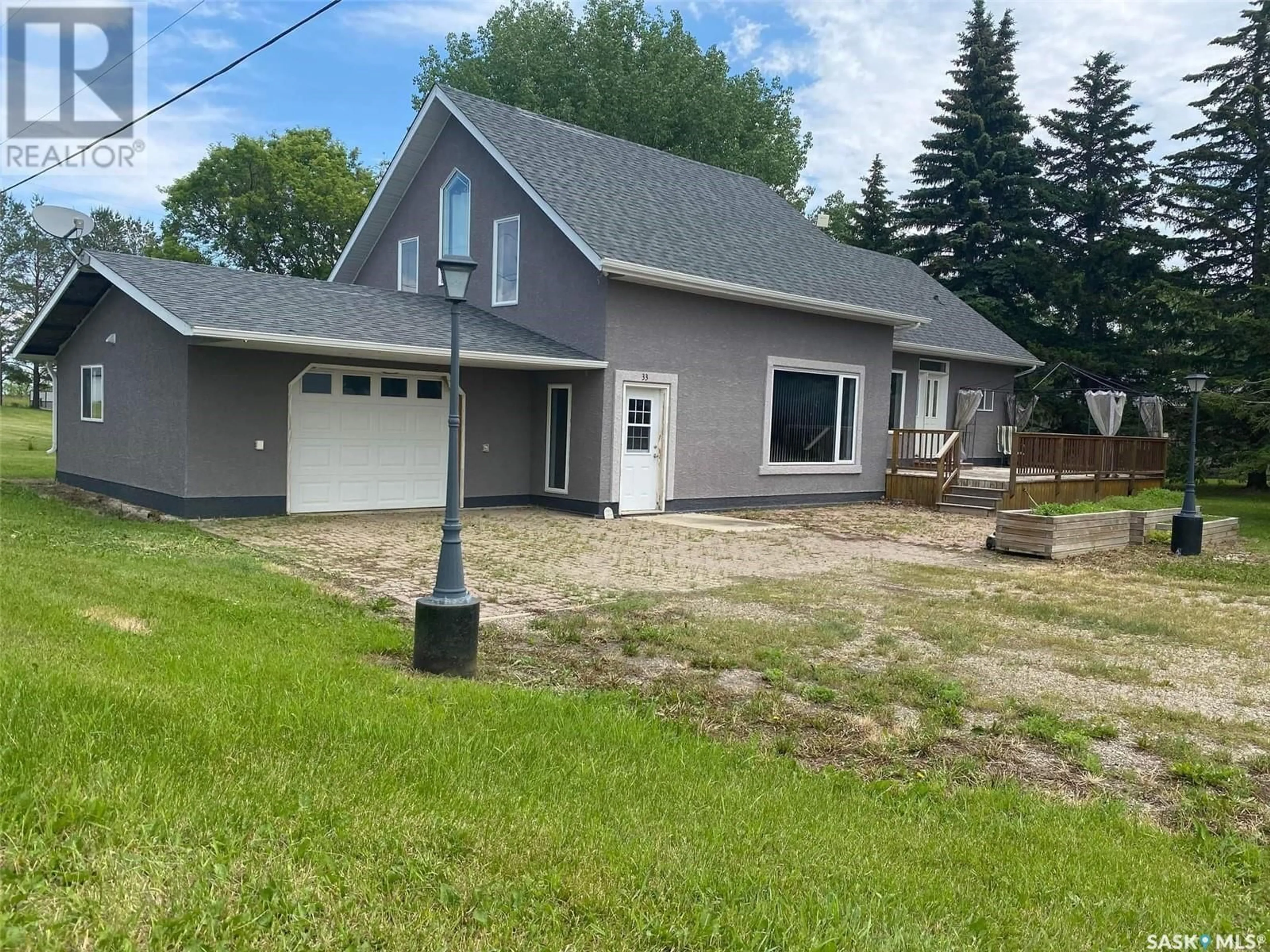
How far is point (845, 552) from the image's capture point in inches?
470

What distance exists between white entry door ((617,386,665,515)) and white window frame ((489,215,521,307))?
2.92 meters

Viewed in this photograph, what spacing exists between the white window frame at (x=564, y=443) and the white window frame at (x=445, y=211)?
3.40 metres

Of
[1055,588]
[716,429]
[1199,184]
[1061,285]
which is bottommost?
[1055,588]

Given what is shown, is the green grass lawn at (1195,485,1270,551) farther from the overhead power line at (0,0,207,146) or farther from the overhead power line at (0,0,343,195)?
the overhead power line at (0,0,207,146)

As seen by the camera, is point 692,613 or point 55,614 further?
point 692,613

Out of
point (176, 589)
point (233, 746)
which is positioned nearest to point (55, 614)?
point (176, 589)

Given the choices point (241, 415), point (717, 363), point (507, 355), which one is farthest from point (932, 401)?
point (241, 415)

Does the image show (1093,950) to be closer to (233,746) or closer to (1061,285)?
(233,746)

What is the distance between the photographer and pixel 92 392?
51.2ft

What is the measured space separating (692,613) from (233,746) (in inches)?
179

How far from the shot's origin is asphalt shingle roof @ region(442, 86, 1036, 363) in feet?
50.0

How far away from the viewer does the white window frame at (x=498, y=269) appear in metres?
15.8

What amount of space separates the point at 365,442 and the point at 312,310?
2127 mm

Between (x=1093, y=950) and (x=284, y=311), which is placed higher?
(x=284, y=311)
